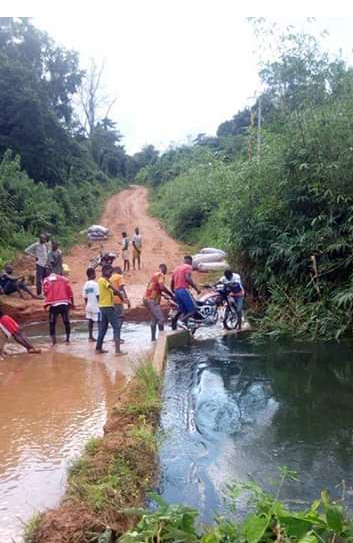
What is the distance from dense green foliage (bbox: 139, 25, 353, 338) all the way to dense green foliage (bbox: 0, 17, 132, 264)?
7626 millimetres

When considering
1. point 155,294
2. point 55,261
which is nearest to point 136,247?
point 55,261

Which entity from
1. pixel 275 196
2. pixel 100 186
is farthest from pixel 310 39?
pixel 100 186

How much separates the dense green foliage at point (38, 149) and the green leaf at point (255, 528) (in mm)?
14454

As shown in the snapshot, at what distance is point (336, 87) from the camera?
1519cm

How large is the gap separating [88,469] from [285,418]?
3211mm

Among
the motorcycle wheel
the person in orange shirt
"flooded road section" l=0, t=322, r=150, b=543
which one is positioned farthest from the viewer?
the motorcycle wheel

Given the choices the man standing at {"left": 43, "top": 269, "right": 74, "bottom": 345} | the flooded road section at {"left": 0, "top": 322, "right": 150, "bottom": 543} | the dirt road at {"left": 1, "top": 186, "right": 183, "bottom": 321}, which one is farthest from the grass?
the dirt road at {"left": 1, "top": 186, "right": 183, "bottom": 321}

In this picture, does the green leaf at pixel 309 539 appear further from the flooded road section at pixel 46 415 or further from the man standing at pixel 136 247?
the man standing at pixel 136 247

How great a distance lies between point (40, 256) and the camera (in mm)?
15023

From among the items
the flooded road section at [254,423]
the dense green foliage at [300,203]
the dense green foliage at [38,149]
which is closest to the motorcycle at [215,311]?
the dense green foliage at [300,203]

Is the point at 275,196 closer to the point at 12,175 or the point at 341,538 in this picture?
the point at 341,538

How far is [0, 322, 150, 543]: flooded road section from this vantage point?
15.6 ft

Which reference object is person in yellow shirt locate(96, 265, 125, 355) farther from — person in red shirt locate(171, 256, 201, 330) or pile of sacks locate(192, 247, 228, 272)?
pile of sacks locate(192, 247, 228, 272)

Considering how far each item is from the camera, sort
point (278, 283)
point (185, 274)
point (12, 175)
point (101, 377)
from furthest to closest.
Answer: point (12, 175), point (278, 283), point (185, 274), point (101, 377)
